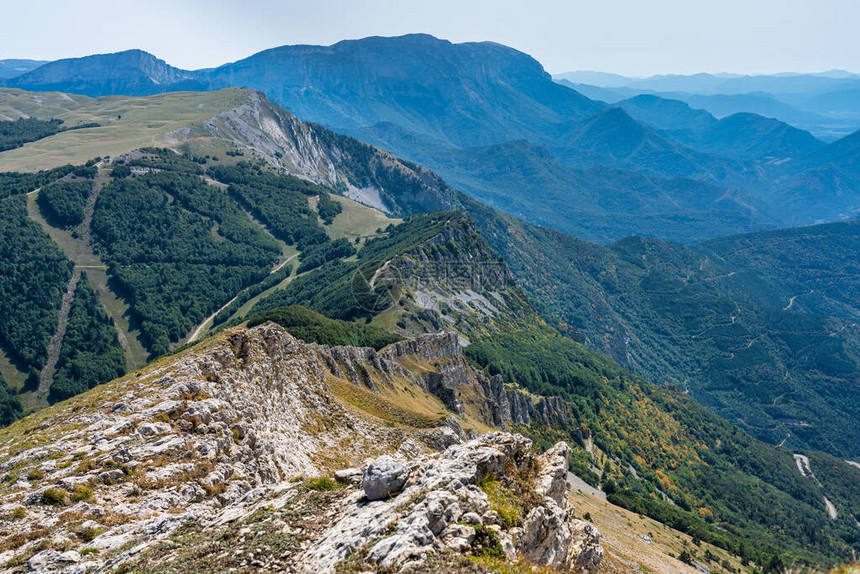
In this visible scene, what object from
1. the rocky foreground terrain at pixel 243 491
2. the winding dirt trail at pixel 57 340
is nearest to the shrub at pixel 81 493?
the rocky foreground terrain at pixel 243 491

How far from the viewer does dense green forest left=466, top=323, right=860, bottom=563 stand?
13175cm

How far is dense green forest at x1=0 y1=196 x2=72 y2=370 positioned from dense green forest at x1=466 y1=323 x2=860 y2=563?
159116 millimetres

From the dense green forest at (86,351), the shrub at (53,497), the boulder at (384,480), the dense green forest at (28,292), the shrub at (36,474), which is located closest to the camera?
the boulder at (384,480)

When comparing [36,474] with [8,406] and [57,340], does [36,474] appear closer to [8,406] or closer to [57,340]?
[8,406]

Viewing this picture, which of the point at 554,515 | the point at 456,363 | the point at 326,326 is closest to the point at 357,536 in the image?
the point at 554,515

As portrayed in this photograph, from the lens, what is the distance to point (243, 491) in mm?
26078

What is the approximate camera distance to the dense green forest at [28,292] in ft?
519

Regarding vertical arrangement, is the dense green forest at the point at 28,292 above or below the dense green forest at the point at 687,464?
above

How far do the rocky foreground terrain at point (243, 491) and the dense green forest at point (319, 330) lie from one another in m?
59.0

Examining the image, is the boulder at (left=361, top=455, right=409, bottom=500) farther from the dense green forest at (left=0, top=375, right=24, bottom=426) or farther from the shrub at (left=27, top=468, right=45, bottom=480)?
the dense green forest at (left=0, top=375, right=24, bottom=426)

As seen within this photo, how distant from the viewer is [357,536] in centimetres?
1694

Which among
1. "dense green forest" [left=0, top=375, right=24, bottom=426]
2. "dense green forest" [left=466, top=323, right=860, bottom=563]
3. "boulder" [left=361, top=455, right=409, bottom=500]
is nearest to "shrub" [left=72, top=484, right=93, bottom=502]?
"boulder" [left=361, top=455, right=409, bottom=500]

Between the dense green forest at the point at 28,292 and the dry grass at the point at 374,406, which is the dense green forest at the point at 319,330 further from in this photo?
the dense green forest at the point at 28,292

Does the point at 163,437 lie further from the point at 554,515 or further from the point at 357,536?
the point at 554,515
